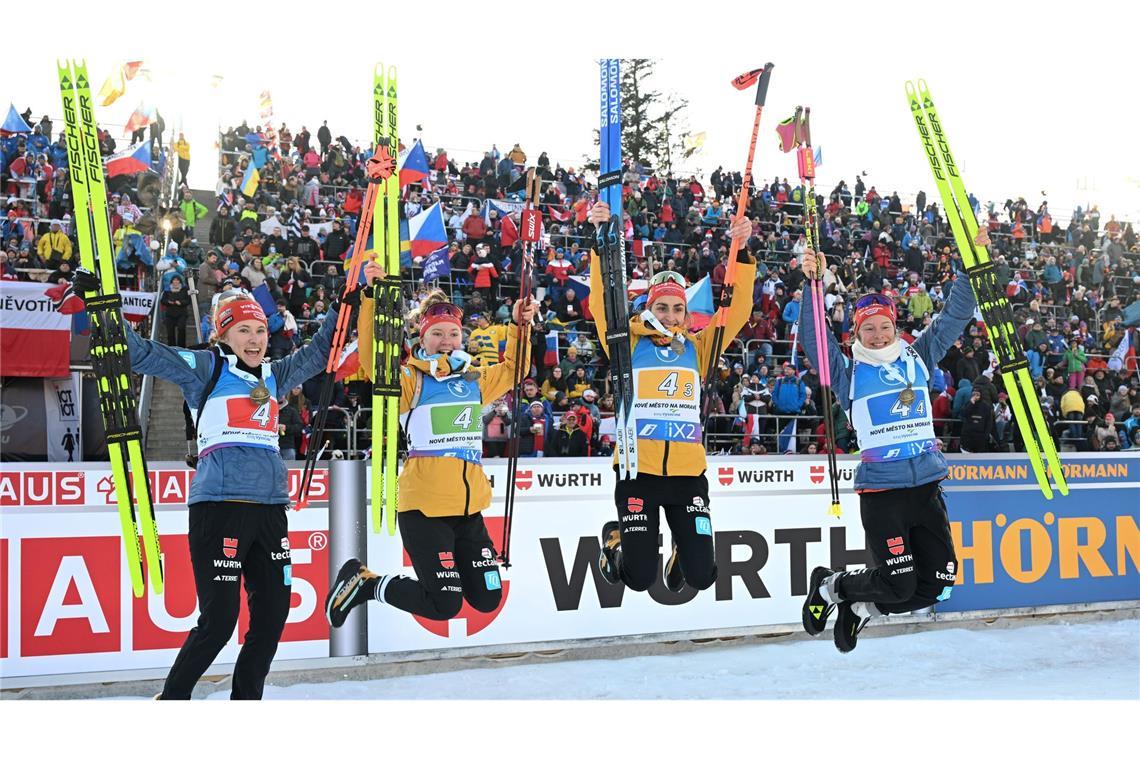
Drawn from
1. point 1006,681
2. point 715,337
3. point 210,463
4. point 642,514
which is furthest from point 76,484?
point 1006,681

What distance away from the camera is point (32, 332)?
7316mm

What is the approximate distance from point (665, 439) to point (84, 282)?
2486 mm

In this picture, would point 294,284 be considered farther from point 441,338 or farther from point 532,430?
point 441,338

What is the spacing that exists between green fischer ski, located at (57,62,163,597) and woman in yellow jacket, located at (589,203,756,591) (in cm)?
199

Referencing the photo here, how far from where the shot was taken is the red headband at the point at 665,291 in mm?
4941

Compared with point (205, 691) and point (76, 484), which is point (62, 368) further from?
point (205, 691)

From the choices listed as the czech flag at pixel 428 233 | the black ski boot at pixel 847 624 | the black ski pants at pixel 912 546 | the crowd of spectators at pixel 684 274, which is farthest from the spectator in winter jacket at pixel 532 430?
the black ski pants at pixel 912 546

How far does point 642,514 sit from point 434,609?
3.34ft

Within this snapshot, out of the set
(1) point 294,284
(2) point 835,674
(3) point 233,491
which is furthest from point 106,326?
(2) point 835,674

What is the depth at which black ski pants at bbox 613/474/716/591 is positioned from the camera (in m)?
4.84

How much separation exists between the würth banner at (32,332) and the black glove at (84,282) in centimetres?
332

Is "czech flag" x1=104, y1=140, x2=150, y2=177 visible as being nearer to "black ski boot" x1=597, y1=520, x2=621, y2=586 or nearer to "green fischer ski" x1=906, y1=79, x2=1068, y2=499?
"black ski boot" x1=597, y1=520, x2=621, y2=586

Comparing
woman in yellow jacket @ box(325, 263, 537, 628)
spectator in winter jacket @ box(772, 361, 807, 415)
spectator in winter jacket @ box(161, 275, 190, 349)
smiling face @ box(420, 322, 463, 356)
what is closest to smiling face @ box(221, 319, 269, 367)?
woman in yellow jacket @ box(325, 263, 537, 628)

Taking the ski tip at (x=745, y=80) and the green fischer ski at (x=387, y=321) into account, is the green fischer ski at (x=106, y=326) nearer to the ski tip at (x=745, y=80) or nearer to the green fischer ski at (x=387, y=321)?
the green fischer ski at (x=387, y=321)
